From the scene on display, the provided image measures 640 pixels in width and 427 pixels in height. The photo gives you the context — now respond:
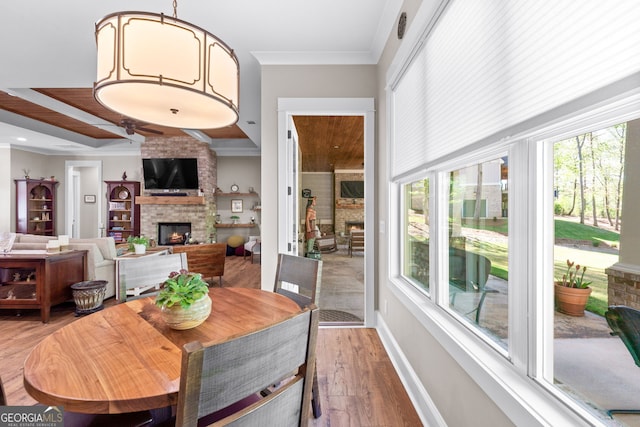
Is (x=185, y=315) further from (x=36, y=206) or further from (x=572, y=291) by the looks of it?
(x=36, y=206)

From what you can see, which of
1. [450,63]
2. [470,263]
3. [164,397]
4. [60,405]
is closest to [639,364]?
[470,263]

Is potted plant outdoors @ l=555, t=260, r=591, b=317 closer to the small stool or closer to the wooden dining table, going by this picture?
the wooden dining table

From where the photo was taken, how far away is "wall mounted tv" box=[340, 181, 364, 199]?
962 centimetres

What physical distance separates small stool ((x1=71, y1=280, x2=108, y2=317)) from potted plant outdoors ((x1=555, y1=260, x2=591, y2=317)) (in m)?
4.21

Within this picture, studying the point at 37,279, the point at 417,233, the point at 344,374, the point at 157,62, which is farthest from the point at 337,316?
the point at 37,279

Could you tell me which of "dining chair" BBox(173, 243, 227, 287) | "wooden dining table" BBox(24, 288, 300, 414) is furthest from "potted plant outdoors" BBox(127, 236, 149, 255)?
"wooden dining table" BBox(24, 288, 300, 414)

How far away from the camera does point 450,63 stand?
1.37 metres

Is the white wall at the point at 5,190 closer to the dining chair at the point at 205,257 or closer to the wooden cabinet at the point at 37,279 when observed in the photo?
the wooden cabinet at the point at 37,279

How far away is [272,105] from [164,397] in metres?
2.66

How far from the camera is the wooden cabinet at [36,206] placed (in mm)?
6879

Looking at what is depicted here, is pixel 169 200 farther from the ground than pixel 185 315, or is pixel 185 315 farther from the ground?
pixel 169 200

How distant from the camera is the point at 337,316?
10.7 ft

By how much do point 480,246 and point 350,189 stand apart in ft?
27.7

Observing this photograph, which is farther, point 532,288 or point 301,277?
point 301,277
